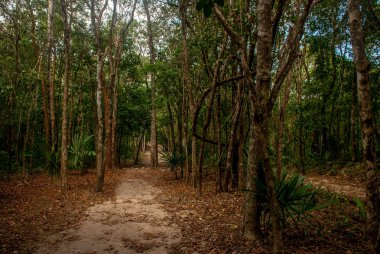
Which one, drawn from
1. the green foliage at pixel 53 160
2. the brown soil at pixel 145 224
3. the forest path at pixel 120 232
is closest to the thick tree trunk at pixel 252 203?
the brown soil at pixel 145 224

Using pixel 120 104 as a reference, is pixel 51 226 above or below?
below

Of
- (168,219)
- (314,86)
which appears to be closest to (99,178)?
(168,219)

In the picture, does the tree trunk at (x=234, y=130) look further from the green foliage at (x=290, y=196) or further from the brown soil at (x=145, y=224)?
the green foliage at (x=290, y=196)

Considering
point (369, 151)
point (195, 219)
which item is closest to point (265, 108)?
point (369, 151)

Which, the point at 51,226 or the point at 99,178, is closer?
the point at 51,226

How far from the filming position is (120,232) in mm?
6184

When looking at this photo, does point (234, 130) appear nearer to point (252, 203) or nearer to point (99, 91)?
point (252, 203)

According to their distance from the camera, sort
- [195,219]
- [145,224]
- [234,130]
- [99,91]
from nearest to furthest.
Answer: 1. [145,224]
2. [195,219]
3. [234,130]
4. [99,91]

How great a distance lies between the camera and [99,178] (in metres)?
10.3

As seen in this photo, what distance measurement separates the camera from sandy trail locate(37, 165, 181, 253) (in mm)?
5273

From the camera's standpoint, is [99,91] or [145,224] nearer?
[145,224]

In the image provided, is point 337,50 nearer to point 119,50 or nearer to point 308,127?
point 308,127

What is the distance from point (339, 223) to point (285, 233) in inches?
67.3

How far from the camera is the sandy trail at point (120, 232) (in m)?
5.27
